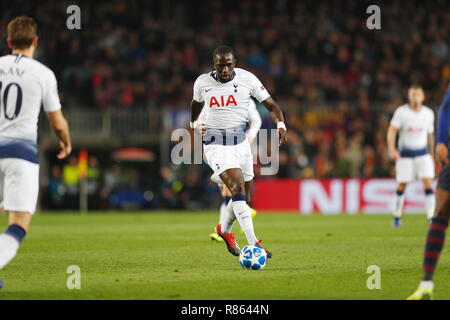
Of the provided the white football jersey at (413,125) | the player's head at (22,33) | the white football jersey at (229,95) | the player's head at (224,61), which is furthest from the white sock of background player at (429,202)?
the player's head at (22,33)

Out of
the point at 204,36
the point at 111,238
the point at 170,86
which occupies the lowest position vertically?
the point at 111,238

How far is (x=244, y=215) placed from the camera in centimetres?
1024

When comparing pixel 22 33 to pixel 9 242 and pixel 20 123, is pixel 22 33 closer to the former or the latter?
pixel 20 123

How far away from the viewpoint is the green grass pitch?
25.8ft

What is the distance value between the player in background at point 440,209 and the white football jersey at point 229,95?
12.3 feet

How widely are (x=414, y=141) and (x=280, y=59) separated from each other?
13026mm

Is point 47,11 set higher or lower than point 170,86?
higher
